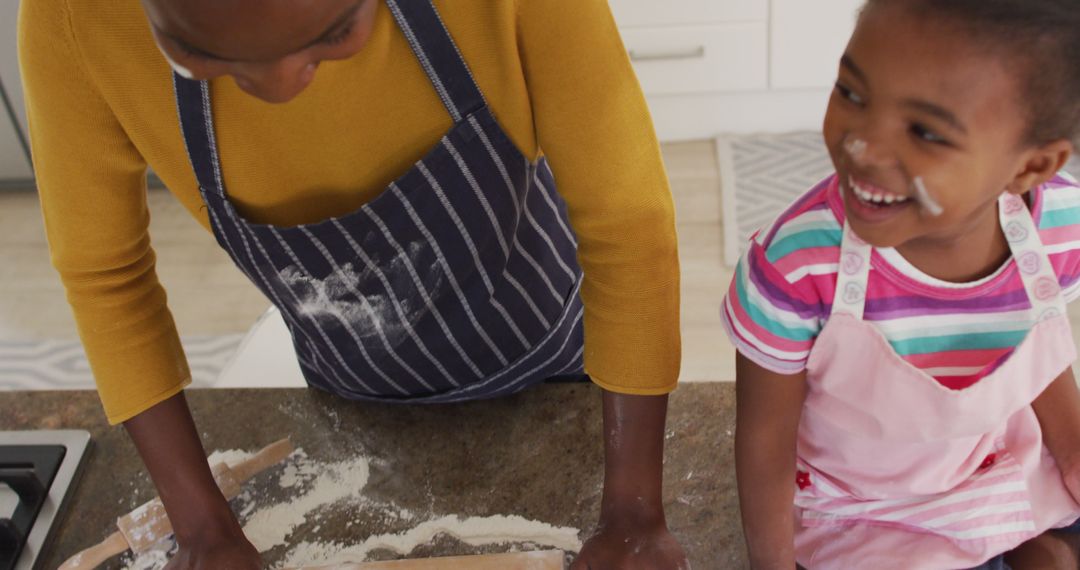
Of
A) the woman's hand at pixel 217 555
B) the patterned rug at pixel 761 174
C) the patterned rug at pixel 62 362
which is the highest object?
the woman's hand at pixel 217 555

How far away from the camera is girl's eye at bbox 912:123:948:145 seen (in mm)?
694

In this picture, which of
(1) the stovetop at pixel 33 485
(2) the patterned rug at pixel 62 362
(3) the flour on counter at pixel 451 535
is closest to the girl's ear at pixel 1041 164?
(3) the flour on counter at pixel 451 535

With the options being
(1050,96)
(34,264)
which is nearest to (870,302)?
(1050,96)

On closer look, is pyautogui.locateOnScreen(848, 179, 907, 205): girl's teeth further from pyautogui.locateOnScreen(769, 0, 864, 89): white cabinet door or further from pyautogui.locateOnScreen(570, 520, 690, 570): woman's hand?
pyautogui.locateOnScreen(769, 0, 864, 89): white cabinet door

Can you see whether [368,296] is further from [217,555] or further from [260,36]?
[260,36]

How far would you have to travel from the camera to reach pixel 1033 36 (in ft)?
2.17

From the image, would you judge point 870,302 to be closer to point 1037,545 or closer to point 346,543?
point 1037,545

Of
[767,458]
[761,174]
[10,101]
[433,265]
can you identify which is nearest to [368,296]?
[433,265]

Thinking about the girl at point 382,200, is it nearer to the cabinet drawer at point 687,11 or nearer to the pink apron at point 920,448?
the pink apron at point 920,448

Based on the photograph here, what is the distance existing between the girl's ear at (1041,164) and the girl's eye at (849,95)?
124 millimetres

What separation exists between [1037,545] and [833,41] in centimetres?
241

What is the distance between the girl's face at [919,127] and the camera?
676mm

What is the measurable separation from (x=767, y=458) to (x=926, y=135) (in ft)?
1.00

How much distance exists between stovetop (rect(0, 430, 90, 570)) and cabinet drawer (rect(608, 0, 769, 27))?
228 cm
